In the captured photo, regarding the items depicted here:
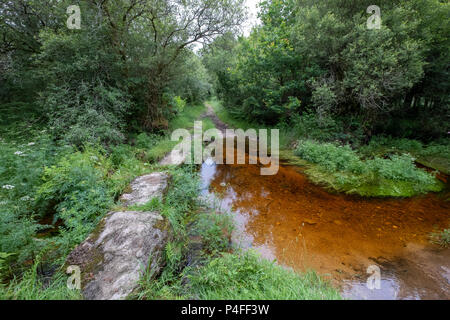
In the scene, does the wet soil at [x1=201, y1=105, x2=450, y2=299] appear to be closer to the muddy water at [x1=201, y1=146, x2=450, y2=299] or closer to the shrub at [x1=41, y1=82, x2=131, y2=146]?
the muddy water at [x1=201, y1=146, x2=450, y2=299]

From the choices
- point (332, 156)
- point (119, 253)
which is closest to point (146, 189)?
point (119, 253)

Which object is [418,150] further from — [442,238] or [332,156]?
[442,238]

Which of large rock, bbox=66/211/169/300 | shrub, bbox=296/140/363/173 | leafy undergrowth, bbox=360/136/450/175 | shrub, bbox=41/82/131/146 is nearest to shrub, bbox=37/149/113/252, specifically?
large rock, bbox=66/211/169/300

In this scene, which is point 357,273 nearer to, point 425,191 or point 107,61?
point 425,191

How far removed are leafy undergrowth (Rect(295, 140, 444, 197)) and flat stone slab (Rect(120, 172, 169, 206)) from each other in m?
4.57

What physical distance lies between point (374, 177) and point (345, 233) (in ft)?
9.38

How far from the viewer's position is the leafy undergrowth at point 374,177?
5.07 m

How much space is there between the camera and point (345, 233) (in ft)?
11.8

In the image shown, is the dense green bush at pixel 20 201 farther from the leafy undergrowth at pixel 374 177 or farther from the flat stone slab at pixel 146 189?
the leafy undergrowth at pixel 374 177

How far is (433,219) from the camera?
160 inches

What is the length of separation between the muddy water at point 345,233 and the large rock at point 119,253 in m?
1.53

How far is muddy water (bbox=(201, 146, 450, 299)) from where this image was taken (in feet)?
8.77
